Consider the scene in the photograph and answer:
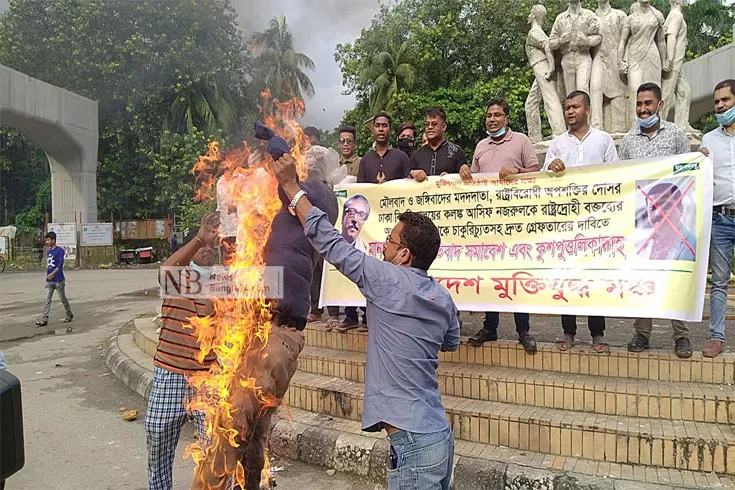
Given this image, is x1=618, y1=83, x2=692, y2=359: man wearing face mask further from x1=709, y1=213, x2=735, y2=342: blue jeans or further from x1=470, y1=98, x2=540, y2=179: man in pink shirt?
x1=470, y1=98, x2=540, y2=179: man in pink shirt

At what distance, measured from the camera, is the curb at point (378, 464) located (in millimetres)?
3377

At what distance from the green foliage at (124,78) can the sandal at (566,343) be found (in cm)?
1815

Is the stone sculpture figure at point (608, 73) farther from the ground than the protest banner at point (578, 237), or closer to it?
farther from the ground

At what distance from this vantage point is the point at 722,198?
4.21m

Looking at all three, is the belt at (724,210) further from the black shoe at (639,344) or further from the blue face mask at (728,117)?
the black shoe at (639,344)

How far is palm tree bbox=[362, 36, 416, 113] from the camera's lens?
23700mm

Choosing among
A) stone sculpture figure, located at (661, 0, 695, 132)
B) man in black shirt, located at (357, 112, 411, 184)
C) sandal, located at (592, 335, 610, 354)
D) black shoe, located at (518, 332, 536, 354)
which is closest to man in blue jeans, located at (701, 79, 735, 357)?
sandal, located at (592, 335, 610, 354)

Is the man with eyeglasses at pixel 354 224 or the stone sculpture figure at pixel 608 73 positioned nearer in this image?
the man with eyeglasses at pixel 354 224

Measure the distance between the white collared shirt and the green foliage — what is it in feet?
57.0

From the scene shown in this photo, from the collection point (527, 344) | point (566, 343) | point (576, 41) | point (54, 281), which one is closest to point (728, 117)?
point (566, 343)

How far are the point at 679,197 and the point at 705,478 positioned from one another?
2.03 metres

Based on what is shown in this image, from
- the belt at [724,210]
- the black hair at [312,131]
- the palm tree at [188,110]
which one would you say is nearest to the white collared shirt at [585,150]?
the belt at [724,210]

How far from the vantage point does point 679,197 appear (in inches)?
168

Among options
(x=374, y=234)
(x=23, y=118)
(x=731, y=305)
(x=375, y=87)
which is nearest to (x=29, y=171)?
(x=23, y=118)
